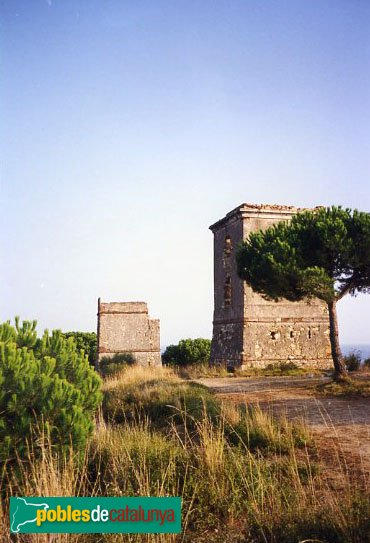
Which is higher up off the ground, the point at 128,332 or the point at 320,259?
the point at 320,259

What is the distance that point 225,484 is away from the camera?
18.0 ft

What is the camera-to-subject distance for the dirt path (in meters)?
6.66

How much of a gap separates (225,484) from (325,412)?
3450 mm

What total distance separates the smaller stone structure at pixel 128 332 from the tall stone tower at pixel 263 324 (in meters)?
4.81

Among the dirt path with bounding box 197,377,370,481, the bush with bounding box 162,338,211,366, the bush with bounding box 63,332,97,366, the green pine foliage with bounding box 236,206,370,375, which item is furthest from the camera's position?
the bush with bounding box 63,332,97,366

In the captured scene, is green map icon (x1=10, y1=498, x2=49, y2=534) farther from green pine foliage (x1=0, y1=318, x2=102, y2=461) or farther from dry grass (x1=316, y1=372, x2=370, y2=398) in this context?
dry grass (x1=316, y1=372, x2=370, y2=398)

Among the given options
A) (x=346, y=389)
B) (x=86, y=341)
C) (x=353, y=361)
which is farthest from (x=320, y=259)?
(x=86, y=341)

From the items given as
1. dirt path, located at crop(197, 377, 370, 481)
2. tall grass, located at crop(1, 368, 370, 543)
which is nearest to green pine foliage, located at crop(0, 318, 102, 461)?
tall grass, located at crop(1, 368, 370, 543)

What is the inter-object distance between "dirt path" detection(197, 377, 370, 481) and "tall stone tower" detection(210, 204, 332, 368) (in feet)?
16.5

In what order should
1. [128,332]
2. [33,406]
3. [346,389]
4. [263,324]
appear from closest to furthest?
1. [33,406]
2. [346,389]
3. [263,324]
4. [128,332]

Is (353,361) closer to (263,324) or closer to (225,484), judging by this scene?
(263,324)

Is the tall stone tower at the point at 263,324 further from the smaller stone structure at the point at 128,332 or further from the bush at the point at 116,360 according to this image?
the bush at the point at 116,360

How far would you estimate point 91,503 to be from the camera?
3801 mm

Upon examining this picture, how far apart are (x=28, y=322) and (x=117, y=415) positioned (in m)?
5.95
